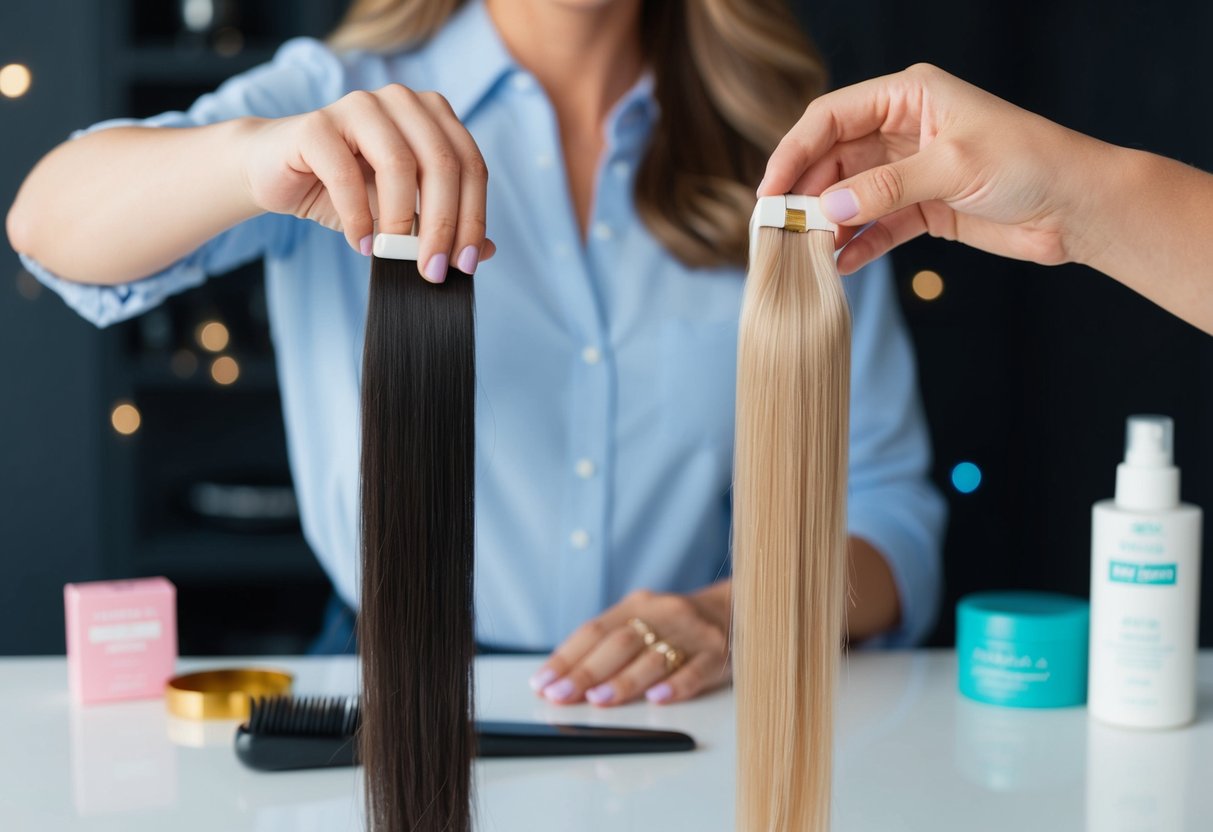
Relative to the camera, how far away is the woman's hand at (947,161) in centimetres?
78

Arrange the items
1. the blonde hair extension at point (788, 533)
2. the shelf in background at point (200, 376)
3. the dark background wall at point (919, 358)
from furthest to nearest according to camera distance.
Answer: the shelf in background at point (200, 376), the dark background wall at point (919, 358), the blonde hair extension at point (788, 533)

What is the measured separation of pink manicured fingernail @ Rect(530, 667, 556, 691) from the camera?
40.3 inches

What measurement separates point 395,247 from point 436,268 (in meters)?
0.03

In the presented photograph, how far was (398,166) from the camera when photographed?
75cm

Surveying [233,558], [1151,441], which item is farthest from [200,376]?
[1151,441]

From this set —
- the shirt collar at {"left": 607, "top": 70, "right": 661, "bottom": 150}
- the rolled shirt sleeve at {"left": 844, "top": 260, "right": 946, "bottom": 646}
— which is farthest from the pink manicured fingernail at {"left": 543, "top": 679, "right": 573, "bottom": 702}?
the shirt collar at {"left": 607, "top": 70, "right": 661, "bottom": 150}

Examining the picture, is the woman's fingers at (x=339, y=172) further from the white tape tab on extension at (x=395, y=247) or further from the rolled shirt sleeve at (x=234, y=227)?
the rolled shirt sleeve at (x=234, y=227)

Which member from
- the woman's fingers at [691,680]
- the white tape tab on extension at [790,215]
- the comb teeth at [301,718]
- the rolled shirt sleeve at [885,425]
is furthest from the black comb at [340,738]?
the rolled shirt sleeve at [885,425]

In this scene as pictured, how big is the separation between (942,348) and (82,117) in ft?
4.12

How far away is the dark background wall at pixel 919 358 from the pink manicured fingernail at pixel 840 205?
0.99 meters

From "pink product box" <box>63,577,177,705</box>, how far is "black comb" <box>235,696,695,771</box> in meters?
0.16

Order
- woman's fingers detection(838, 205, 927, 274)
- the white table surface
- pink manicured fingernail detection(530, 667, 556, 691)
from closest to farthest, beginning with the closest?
1. the white table surface
2. woman's fingers detection(838, 205, 927, 274)
3. pink manicured fingernail detection(530, 667, 556, 691)

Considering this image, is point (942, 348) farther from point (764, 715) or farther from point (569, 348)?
point (764, 715)

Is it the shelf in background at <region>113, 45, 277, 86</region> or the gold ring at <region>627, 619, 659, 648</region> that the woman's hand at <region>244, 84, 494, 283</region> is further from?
the shelf in background at <region>113, 45, 277, 86</region>
